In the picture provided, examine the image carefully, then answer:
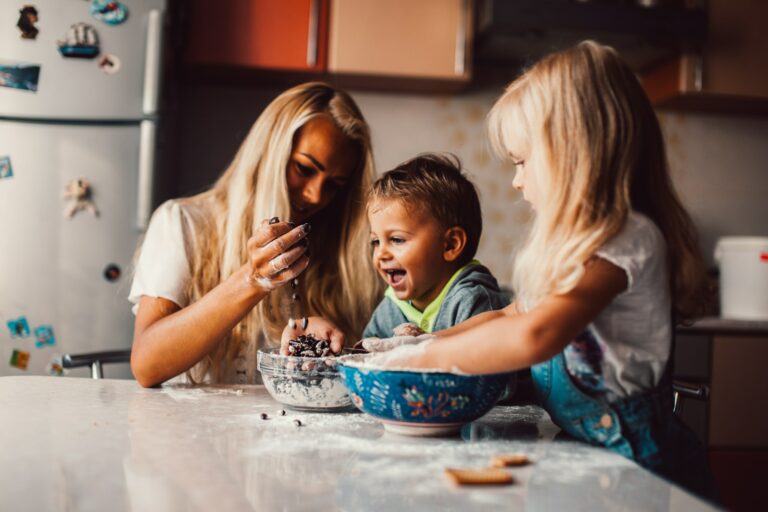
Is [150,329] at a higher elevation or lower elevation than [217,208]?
lower

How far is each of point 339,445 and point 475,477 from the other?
0.73 ft

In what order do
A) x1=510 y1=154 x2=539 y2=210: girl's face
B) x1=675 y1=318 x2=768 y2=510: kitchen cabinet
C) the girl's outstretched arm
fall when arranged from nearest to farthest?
the girl's outstretched arm, x1=510 y1=154 x2=539 y2=210: girl's face, x1=675 y1=318 x2=768 y2=510: kitchen cabinet

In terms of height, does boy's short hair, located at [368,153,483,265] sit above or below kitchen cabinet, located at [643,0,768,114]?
below

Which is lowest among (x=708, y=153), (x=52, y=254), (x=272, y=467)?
(x=272, y=467)

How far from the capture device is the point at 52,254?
2.31 metres

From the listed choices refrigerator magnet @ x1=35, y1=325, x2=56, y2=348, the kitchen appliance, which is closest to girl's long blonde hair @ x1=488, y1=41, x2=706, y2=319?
refrigerator magnet @ x1=35, y1=325, x2=56, y2=348

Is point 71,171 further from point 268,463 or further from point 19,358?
point 268,463

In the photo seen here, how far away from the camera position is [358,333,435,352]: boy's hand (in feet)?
3.77

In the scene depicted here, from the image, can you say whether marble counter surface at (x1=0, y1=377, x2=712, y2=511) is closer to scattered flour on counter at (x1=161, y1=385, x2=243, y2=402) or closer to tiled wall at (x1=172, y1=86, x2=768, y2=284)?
scattered flour on counter at (x1=161, y1=385, x2=243, y2=402)

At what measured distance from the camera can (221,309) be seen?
1354mm

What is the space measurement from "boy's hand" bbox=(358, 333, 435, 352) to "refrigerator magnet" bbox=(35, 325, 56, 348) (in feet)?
4.90

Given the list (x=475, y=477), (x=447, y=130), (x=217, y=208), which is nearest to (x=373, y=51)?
(x=447, y=130)

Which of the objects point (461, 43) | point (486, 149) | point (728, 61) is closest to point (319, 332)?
point (461, 43)

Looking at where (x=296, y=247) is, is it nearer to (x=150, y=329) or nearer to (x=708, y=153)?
(x=150, y=329)
